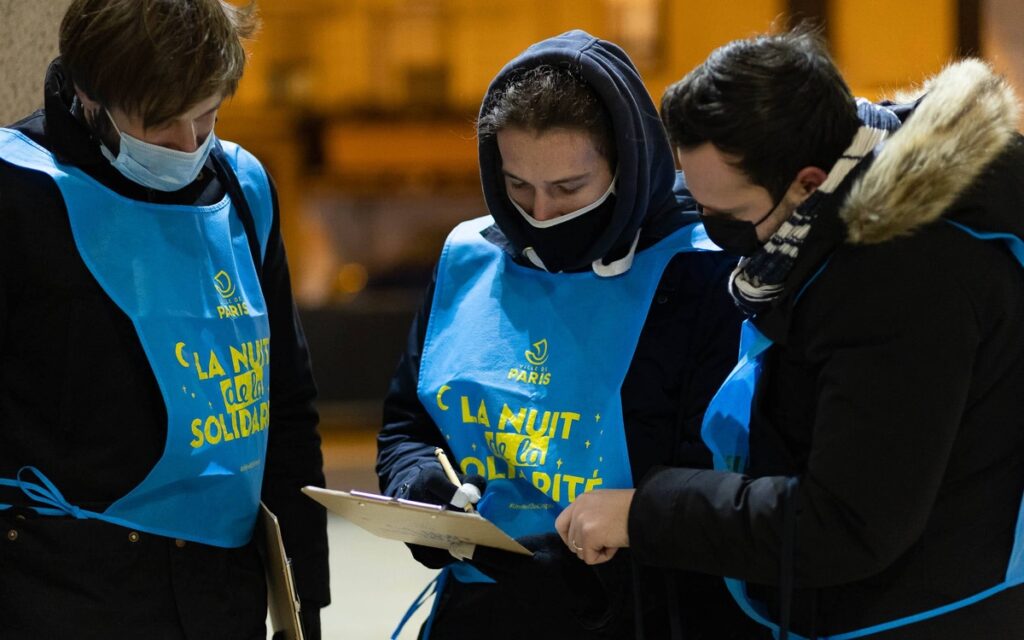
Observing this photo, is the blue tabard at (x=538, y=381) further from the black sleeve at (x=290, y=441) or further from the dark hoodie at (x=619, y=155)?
the black sleeve at (x=290, y=441)

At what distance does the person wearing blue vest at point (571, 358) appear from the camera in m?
1.74

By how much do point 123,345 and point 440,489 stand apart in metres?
0.49

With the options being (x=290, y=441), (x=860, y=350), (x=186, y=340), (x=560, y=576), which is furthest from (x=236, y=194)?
(x=860, y=350)

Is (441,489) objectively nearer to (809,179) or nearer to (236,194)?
(236,194)

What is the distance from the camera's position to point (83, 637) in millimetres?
1675

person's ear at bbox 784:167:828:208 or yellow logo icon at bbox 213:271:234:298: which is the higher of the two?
person's ear at bbox 784:167:828:208

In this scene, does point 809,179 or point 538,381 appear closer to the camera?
point 809,179

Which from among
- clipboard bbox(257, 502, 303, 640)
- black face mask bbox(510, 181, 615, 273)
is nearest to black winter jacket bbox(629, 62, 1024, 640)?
black face mask bbox(510, 181, 615, 273)

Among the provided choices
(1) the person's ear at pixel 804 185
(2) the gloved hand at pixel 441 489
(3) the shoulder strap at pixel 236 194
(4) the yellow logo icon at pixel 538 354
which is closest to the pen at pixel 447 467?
(2) the gloved hand at pixel 441 489

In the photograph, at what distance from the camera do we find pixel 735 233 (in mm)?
1497

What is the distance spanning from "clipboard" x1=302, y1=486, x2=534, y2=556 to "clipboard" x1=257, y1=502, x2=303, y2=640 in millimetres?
141

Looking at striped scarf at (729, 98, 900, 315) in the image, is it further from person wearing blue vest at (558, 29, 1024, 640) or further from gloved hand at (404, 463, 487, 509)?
gloved hand at (404, 463, 487, 509)

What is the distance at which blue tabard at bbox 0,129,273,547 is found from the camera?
5.47 feet

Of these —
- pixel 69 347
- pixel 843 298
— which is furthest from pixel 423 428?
pixel 843 298
